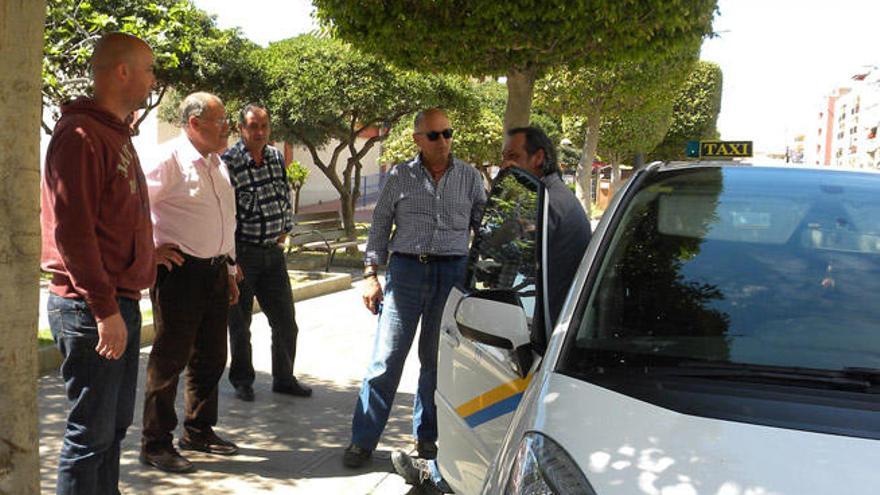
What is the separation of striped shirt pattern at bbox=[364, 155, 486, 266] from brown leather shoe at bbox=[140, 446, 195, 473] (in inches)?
55.0

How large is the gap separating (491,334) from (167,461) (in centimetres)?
235

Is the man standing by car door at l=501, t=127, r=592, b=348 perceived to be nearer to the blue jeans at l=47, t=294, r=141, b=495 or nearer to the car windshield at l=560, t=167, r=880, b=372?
the car windshield at l=560, t=167, r=880, b=372

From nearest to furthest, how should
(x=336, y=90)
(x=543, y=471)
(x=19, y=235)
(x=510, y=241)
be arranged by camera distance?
(x=543, y=471) → (x=19, y=235) → (x=510, y=241) → (x=336, y=90)

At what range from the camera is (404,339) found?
4.43 meters

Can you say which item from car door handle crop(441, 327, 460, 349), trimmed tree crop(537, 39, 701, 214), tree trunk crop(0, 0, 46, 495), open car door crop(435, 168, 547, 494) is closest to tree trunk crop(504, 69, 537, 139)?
open car door crop(435, 168, 547, 494)

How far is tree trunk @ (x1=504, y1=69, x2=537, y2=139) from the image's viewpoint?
7.59 m

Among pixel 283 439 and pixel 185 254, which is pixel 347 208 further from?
pixel 185 254

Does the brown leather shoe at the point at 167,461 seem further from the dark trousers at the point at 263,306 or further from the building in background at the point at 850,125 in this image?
the building in background at the point at 850,125

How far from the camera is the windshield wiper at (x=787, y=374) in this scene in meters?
2.19

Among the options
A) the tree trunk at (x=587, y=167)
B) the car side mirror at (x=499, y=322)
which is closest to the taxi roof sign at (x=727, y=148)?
the car side mirror at (x=499, y=322)

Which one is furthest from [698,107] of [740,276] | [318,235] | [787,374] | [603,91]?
[787,374]

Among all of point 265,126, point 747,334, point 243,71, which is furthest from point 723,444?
point 243,71

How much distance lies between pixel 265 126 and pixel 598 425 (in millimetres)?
3945

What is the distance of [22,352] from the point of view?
2590mm
